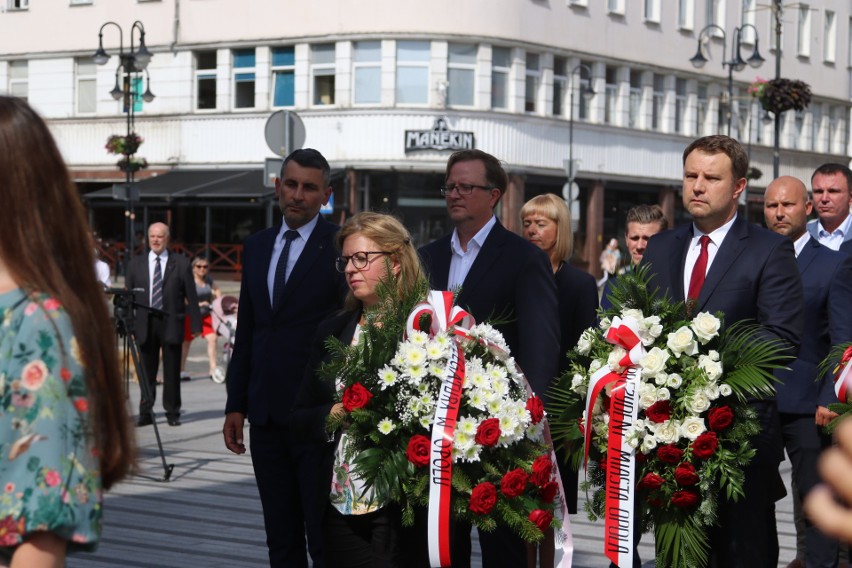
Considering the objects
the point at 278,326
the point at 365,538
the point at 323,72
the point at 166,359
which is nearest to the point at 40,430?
the point at 365,538

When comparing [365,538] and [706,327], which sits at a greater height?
[706,327]

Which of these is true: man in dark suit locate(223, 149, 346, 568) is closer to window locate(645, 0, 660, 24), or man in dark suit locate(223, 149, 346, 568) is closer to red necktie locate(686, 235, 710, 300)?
red necktie locate(686, 235, 710, 300)

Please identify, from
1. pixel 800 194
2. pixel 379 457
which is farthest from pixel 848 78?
pixel 379 457

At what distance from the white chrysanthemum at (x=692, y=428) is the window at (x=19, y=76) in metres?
47.6

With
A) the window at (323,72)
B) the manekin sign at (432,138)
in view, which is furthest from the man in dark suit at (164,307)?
the window at (323,72)

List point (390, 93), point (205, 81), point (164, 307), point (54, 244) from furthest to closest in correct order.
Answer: point (205, 81) → point (390, 93) → point (164, 307) → point (54, 244)

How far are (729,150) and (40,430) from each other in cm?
396

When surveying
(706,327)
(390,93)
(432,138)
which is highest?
(390,93)

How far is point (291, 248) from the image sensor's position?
7168 mm

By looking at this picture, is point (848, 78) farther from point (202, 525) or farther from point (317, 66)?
point (202, 525)

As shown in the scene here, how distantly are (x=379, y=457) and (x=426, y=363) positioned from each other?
0.36 meters

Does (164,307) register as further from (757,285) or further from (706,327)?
(706,327)

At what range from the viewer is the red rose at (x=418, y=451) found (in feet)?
16.5

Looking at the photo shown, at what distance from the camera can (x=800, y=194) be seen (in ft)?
27.3
